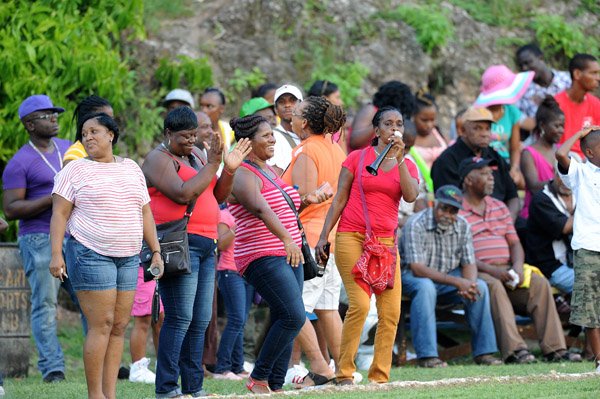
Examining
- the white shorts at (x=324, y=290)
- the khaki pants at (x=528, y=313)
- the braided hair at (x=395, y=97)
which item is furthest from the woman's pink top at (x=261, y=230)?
the khaki pants at (x=528, y=313)

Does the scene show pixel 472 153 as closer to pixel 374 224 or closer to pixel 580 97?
pixel 580 97

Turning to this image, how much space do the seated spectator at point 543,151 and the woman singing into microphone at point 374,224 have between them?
4840 millimetres

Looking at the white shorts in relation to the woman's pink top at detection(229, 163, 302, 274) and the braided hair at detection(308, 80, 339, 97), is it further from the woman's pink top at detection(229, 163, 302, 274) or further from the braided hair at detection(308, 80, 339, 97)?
the braided hair at detection(308, 80, 339, 97)

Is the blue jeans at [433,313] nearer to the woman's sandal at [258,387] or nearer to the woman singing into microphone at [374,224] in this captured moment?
the woman singing into microphone at [374,224]

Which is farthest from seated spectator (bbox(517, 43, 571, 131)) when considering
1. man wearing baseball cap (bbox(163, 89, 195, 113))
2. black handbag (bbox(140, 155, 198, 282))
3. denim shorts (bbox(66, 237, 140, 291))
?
denim shorts (bbox(66, 237, 140, 291))

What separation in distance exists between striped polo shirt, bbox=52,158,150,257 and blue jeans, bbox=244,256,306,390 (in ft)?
3.43

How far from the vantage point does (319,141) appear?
980 centimetres

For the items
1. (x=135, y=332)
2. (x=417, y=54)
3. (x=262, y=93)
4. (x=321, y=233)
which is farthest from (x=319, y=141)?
(x=417, y=54)

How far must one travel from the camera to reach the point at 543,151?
1392 cm

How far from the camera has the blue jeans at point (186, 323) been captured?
8.17m

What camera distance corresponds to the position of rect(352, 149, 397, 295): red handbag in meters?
8.85

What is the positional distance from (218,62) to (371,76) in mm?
2175

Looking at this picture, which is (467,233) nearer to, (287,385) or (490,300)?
(490,300)

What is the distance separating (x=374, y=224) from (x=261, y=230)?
0.95 meters
